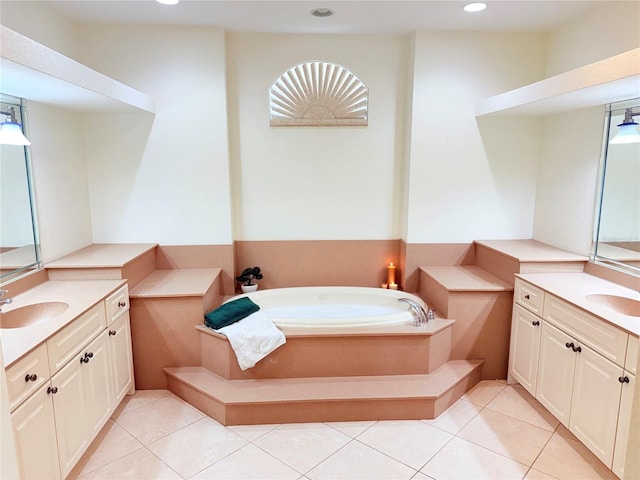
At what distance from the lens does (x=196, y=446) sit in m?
2.45

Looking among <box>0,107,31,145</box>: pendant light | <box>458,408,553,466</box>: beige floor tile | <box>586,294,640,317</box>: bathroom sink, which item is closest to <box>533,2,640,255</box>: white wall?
<box>586,294,640,317</box>: bathroom sink

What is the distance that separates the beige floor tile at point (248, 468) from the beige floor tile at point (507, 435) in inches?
43.7

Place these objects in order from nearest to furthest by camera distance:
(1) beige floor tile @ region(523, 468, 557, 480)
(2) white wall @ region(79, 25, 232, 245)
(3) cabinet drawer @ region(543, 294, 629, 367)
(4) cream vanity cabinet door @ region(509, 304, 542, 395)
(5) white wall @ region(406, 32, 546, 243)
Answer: (3) cabinet drawer @ region(543, 294, 629, 367), (1) beige floor tile @ region(523, 468, 557, 480), (4) cream vanity cabinet door @ region(509, 304, 542, 395), (2) white wall @ region(79, 25, 232, 245), (5) white wall @ region(406, 32, 546, 243)

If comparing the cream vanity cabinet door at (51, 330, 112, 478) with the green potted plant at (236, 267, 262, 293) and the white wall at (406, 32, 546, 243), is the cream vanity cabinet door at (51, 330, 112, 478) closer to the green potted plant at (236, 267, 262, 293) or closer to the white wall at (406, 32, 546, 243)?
the green potted plant at (236, 267, 262, 293)

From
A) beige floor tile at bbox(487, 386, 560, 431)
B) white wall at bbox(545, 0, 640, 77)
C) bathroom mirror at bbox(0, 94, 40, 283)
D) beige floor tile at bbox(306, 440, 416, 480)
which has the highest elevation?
white wall at bbox(545, 0, 640, 77)

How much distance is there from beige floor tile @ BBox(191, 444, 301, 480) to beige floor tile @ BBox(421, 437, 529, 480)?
0.77 meters

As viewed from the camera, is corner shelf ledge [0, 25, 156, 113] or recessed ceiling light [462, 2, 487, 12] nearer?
corner shelf ledge [0, 25, 156, 113]

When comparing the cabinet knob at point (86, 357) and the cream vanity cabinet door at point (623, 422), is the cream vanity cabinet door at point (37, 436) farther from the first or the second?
the cream vanity cabinet door at point (623, 422)

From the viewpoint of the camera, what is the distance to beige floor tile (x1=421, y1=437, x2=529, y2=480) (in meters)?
2.21

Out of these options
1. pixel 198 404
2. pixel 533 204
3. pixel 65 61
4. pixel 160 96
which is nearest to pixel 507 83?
pixel 533 204

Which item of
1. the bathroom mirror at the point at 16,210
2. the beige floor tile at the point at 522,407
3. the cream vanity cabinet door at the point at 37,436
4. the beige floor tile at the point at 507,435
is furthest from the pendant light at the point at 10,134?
the beige floor tile at the point at 522,407

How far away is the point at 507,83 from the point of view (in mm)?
3535

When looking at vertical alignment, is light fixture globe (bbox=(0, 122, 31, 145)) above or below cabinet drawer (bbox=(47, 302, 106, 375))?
above

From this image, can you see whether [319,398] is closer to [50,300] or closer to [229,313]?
[229,313]
